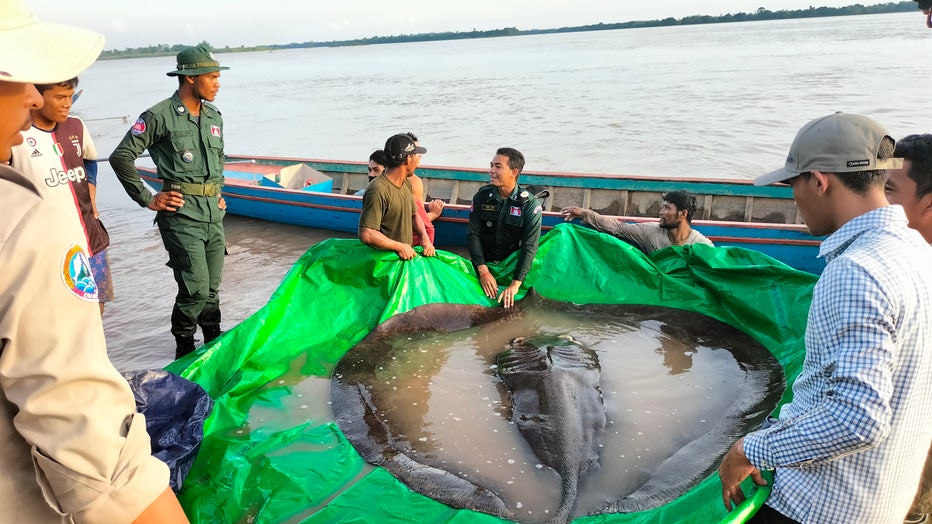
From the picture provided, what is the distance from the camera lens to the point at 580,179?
888 cm

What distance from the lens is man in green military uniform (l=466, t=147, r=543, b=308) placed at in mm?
5441

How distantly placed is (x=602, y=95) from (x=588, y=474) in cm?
2721

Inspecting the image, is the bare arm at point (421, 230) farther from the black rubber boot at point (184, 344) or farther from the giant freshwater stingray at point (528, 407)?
the black rubber boot at point (184, 344)

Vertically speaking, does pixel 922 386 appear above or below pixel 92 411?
below

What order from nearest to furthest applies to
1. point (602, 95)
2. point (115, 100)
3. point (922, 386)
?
point (922, 386), point (602, 95), point (115, 100)

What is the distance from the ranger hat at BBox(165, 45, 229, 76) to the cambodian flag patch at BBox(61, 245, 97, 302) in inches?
159

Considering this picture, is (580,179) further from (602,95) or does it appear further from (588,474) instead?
(602,95)

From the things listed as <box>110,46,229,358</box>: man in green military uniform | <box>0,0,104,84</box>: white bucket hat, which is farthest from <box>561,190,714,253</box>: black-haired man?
<box>0,0,104,84</box>: white bucket hat

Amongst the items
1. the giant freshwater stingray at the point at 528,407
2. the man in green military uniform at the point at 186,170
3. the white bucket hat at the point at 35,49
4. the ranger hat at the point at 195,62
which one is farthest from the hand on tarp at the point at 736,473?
the ranger hat at the point at 195,62

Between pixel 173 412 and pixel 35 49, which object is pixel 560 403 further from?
pixel 35 49

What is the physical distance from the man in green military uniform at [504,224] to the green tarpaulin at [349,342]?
19 centimetres

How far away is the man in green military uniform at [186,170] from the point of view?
4.78 m

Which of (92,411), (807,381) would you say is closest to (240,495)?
(92,411)

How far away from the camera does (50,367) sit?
3.55 feet
